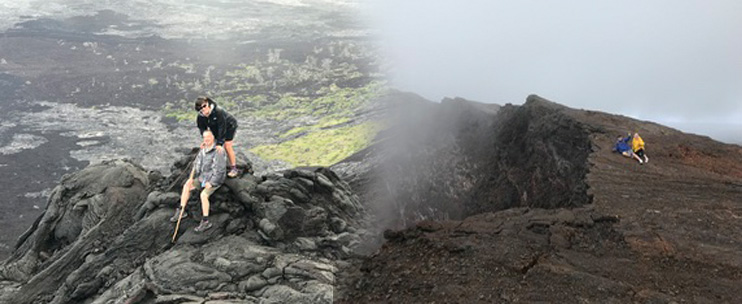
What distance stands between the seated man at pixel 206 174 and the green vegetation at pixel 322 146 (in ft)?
107

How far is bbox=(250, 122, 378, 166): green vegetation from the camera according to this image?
49.0m

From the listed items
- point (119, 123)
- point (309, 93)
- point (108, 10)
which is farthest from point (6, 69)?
point (309, 93)

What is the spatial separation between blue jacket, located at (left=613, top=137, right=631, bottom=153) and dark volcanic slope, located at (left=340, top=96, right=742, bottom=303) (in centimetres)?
47

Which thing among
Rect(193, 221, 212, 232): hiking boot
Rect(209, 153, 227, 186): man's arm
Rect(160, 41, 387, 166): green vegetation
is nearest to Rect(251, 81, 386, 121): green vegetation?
Answer: Rect(160, 41, 387, 166): green vegetation

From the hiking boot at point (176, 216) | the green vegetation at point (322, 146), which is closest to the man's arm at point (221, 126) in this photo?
the hiking boot at point (176, 216)

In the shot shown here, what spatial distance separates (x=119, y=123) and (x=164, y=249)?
56737 millimetres

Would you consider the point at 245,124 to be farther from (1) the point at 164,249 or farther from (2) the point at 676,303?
(2) the point at 676,303

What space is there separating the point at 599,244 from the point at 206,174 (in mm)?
11464

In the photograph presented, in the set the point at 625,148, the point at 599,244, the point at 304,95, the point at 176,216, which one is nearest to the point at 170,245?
the point at 176,216

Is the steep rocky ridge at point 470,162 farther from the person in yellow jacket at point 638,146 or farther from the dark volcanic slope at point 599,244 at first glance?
the person in yellow jacket at point 638,146

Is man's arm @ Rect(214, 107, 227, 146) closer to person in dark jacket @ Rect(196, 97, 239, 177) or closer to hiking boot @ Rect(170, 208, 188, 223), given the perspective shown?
person in dark jacket @ Rect(196, 97, 239, 177)

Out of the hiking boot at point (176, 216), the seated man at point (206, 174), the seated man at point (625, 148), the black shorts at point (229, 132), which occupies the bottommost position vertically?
the hiking boot at point (176, 216)

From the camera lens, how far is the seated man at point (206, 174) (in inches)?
502

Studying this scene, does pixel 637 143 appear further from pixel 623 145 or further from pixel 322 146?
pixel 322 146
